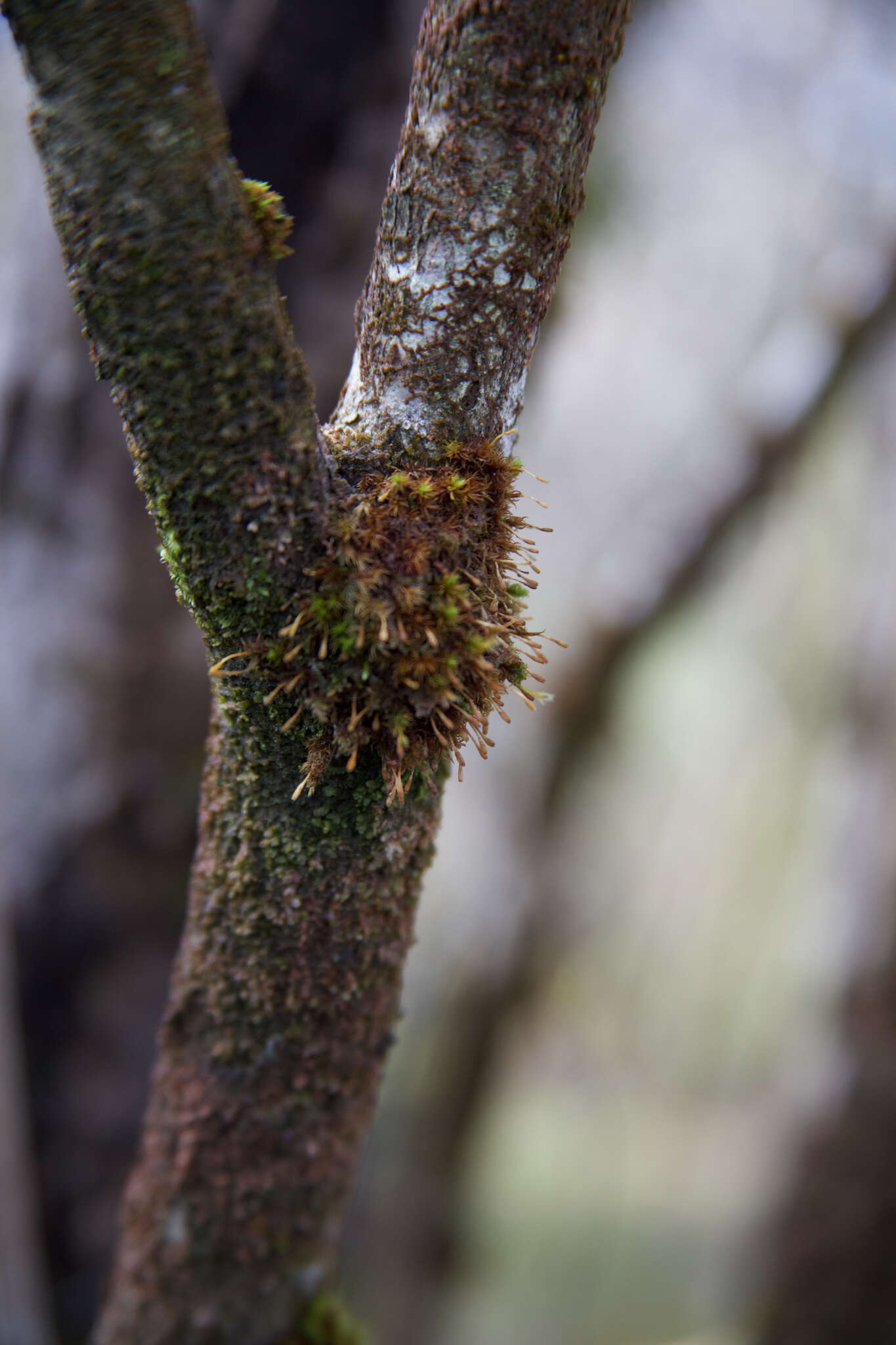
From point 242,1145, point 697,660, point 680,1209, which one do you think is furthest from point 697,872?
point 242,1145

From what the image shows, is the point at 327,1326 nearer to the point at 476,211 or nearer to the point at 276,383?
the point at 276,383

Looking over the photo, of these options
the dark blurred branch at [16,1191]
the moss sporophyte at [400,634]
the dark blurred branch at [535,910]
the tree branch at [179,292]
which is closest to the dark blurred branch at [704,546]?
the dark blurred branch at [535,910]

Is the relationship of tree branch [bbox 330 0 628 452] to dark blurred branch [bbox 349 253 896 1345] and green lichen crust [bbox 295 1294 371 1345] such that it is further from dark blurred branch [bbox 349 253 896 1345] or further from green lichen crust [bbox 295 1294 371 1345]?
dark blurred branch [bbox 349 253 896 1345]

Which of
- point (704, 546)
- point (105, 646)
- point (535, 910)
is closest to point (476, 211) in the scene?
point (105, 646)

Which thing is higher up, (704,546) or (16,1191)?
(704,546)

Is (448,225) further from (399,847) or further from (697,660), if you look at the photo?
(697,660)

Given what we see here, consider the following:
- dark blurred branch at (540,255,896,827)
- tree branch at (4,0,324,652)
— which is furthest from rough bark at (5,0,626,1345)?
dark blurred branch at (540,255,896,827)

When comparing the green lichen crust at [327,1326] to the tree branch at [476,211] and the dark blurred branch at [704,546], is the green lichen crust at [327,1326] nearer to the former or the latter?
the tree branch at [476,211]
